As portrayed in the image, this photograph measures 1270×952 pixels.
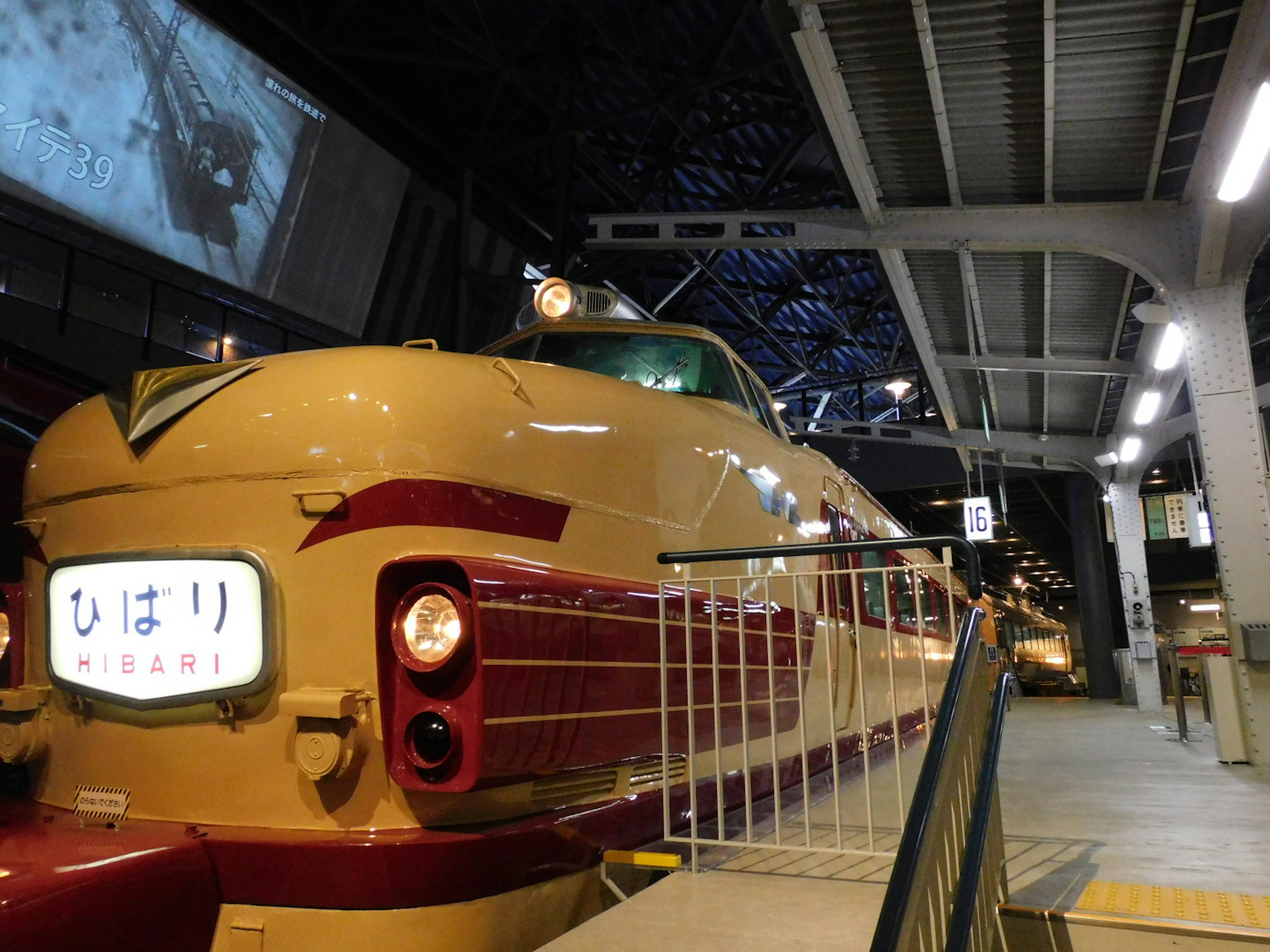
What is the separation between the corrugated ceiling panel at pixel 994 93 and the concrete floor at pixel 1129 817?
4267 millimetres

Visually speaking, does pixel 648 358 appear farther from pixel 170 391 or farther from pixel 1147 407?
pixel 1147 407

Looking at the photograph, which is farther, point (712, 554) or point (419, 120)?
point (419, 120)

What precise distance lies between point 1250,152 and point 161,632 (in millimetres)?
6213

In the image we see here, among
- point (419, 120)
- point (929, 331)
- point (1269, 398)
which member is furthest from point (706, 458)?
point (419, 120)

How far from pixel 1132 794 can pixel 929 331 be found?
602 centimetres

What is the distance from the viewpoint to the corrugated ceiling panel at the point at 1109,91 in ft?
16.8

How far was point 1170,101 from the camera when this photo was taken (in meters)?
5.62

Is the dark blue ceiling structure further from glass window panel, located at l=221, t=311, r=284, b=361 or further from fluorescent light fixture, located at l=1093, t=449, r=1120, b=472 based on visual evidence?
fluorescent light fixture, located at l=1093, t=449, r=1120, b=472

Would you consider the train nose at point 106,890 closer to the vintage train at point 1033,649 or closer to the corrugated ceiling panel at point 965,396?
the corrugated ceiling panel at point 965,396

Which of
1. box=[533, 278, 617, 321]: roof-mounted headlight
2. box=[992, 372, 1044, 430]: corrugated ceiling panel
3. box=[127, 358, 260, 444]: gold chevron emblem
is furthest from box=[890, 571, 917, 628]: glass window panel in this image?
box=[127, 358, 260, 444]: gold chevron emblem

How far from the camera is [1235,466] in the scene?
6434 millimetres

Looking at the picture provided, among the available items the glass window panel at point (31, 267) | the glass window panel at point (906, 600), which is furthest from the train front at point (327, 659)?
the glass window panel at point (31, 267)

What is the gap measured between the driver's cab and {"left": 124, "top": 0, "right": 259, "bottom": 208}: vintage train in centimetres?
765

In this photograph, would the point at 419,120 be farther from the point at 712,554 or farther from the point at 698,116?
the point at 712,554
